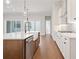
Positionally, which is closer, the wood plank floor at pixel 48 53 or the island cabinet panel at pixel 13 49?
the island cabinet panel at pixel 13 49

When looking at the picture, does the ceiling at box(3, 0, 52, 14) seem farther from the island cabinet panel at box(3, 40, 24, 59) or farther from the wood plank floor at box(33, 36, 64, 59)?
the wood plank floor at box(33, 36, 64, 59)

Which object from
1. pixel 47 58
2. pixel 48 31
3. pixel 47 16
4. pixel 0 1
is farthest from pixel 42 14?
pixel 0 1

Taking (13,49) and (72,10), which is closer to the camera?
(13,49)

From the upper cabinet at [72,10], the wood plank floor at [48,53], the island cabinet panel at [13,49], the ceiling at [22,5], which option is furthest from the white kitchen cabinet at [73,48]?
the wood plank floor at [48,53]

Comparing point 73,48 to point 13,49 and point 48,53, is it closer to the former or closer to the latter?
point 13,49

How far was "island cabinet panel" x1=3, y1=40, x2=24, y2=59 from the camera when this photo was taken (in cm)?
319

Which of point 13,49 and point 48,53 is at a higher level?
point 13,49

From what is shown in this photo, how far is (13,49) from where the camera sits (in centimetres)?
323

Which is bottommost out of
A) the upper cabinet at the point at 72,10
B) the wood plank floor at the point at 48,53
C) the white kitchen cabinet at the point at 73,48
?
the wood plank floor at the point at 48,53

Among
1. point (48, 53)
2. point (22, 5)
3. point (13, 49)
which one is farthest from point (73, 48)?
point (48, 53)

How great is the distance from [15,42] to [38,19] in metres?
17.5

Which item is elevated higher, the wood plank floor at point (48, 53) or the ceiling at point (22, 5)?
the ceiling at point (22, 5)

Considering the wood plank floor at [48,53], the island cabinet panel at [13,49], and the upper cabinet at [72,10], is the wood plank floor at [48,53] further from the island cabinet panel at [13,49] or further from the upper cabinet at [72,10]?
the island cabinet panel at [13,49]

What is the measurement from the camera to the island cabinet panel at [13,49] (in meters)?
3.19
